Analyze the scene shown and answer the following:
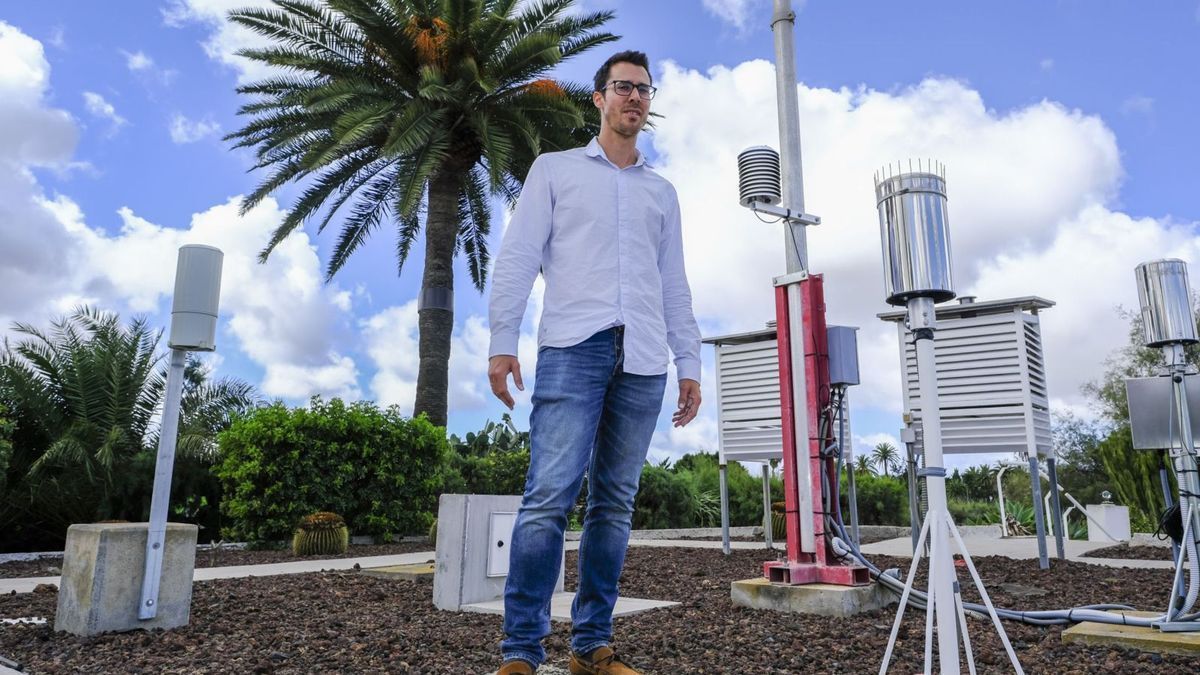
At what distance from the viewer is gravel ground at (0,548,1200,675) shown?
2803 millimetres

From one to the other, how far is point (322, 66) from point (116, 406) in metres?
5.66

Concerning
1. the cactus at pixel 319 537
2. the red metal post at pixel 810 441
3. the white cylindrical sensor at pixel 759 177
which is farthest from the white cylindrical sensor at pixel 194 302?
the cactus at pixel 319 537

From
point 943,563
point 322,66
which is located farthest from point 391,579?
point 322,66

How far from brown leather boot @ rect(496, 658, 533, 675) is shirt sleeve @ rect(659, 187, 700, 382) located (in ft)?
3.27

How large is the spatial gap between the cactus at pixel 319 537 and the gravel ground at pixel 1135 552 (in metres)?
6.96

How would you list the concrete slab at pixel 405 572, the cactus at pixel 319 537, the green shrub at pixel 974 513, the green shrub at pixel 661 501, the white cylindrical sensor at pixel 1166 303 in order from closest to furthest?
the white cylindrical sensor at pixel 1166 303 < the concrete slab at pixel 405 572 < the cactus at pixel 319 537 < the green shrub at pixel 661 501 < the green shrub at pixel 974 513

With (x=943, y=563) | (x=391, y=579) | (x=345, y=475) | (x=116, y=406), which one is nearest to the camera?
(x=943, y=563)

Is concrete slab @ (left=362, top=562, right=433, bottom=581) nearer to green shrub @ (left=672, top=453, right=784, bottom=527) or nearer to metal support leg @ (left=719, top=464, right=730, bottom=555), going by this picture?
metal support leg @ (left=719, top=464, right=730, bottom=555)

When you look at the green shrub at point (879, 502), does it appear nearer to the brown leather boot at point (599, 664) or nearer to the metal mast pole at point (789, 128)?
the metal mast pole at point (789, 128)

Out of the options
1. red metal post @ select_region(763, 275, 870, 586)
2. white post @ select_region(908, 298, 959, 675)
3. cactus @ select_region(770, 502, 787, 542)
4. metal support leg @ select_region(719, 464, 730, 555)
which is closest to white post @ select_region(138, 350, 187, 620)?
red metal post @ select_region(763, 275, 870, 586)

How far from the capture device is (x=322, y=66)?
12094mm

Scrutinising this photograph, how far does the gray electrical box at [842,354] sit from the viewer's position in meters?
4.10

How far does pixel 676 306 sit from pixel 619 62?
78 centimetres

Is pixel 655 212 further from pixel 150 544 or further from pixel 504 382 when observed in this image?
pixel 150 544
